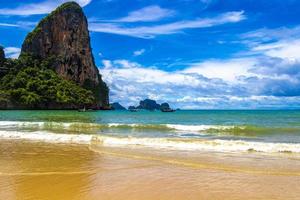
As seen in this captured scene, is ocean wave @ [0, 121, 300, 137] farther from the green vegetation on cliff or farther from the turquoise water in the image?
the green vegetation on cliff

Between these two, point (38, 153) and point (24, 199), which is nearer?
point (24, 199)

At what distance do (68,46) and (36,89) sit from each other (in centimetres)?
2733

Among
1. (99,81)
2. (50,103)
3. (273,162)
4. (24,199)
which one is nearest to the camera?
(24,199)

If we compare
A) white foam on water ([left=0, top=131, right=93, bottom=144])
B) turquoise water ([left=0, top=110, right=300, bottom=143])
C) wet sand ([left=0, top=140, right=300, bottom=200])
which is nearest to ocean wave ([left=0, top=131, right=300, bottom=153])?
white foam on water ([left=0, top=131, right=93, bottom=144])

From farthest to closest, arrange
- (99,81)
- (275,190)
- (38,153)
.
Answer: (99,81) → (38,153) → (275,190)

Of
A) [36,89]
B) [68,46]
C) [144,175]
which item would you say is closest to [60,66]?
[68,46]

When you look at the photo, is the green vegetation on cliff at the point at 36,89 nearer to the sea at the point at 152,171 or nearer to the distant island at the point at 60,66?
the distant island at the point at 60,66

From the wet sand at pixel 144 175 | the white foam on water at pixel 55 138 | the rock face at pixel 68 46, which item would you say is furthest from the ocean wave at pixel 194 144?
the rock face at pixel 68 46

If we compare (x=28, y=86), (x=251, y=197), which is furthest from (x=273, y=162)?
(x=28, y=86)

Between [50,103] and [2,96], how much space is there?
1456 centimetres

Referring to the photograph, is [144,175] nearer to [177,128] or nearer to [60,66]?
[177,128]

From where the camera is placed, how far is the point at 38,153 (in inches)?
523

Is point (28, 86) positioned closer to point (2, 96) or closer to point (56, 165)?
point (2, 96)

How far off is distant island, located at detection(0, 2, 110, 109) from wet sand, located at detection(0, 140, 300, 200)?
10674 cm
